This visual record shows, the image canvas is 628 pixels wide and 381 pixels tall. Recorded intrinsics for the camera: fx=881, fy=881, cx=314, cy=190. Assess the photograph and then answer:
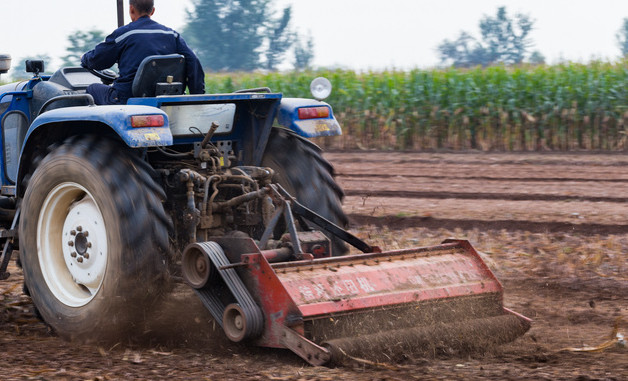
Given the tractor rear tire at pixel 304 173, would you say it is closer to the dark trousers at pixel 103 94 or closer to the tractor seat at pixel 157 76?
the tractor seat at pixel 157 76

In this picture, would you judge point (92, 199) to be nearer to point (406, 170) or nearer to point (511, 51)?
point (406, 170)

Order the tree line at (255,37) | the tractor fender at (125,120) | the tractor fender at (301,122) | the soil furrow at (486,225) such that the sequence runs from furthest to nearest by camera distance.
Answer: the tree line at (255,37), the soil furrow at (486,225), the tractor fender at (301,122), the tractor fender at (125,120)

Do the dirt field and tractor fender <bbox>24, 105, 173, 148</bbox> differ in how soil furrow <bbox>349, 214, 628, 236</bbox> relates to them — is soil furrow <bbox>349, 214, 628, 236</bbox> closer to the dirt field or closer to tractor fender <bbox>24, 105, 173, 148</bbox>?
the dirt field

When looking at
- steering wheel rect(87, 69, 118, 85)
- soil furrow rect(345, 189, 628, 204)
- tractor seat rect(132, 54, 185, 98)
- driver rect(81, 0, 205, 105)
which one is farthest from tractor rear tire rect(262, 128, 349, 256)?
soil furrow rect(345, 189, 628, 204)

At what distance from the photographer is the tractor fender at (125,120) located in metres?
4.21

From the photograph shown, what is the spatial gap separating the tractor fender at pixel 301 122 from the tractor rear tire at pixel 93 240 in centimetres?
98

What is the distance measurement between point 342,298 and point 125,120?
1.35 meters

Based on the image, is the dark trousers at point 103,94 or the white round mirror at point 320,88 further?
the white round mirror at point 320,88

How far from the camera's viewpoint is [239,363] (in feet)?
13.3

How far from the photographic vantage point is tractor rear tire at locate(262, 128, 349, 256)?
5.23 m

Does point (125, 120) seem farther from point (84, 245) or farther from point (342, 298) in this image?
point (342, 298)

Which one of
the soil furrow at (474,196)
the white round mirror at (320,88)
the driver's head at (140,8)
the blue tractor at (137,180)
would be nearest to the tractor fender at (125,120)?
the blue tractor at (137,180)

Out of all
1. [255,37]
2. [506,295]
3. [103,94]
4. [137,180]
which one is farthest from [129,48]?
[255,37]

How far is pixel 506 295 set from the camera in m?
5.63
